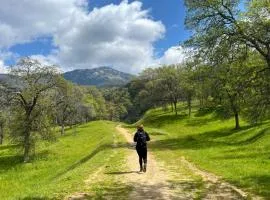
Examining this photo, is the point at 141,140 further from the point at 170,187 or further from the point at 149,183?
the point at 170,187

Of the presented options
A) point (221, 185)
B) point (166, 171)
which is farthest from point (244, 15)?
point (221, 185)

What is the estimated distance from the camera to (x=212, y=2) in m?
39.0

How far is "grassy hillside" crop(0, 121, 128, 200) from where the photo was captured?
20.8 m

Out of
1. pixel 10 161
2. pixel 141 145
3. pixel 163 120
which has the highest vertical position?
pixel 163 120

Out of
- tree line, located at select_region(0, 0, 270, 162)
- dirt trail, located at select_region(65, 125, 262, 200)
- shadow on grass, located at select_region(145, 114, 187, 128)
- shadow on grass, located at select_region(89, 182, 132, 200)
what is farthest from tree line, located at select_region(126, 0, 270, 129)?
shadow on grass, located at select_region(145, 114, 187, 128)

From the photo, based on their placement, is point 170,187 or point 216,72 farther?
point 216,72

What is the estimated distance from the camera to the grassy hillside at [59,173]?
819 inches

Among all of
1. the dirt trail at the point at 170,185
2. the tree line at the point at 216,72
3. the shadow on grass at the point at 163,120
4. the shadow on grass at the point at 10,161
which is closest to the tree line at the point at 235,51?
the tree line at the point at 216,72

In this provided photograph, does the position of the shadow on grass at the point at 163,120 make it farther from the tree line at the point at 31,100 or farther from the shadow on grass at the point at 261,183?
the shadow on grass at the point at 261,183

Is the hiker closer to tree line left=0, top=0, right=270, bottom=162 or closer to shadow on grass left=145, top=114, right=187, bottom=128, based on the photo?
tree line left=0, top=0, right=270, bottom=162

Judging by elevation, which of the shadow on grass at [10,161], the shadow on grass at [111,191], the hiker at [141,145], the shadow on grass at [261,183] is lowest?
the shadow on grass at [10,161]

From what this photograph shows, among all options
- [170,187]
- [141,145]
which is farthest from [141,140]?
[170,187]

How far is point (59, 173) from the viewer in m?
38.6

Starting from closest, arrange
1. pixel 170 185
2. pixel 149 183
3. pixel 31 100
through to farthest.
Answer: pixel 170 185 < pixel 149 183 < pixel 31 100
